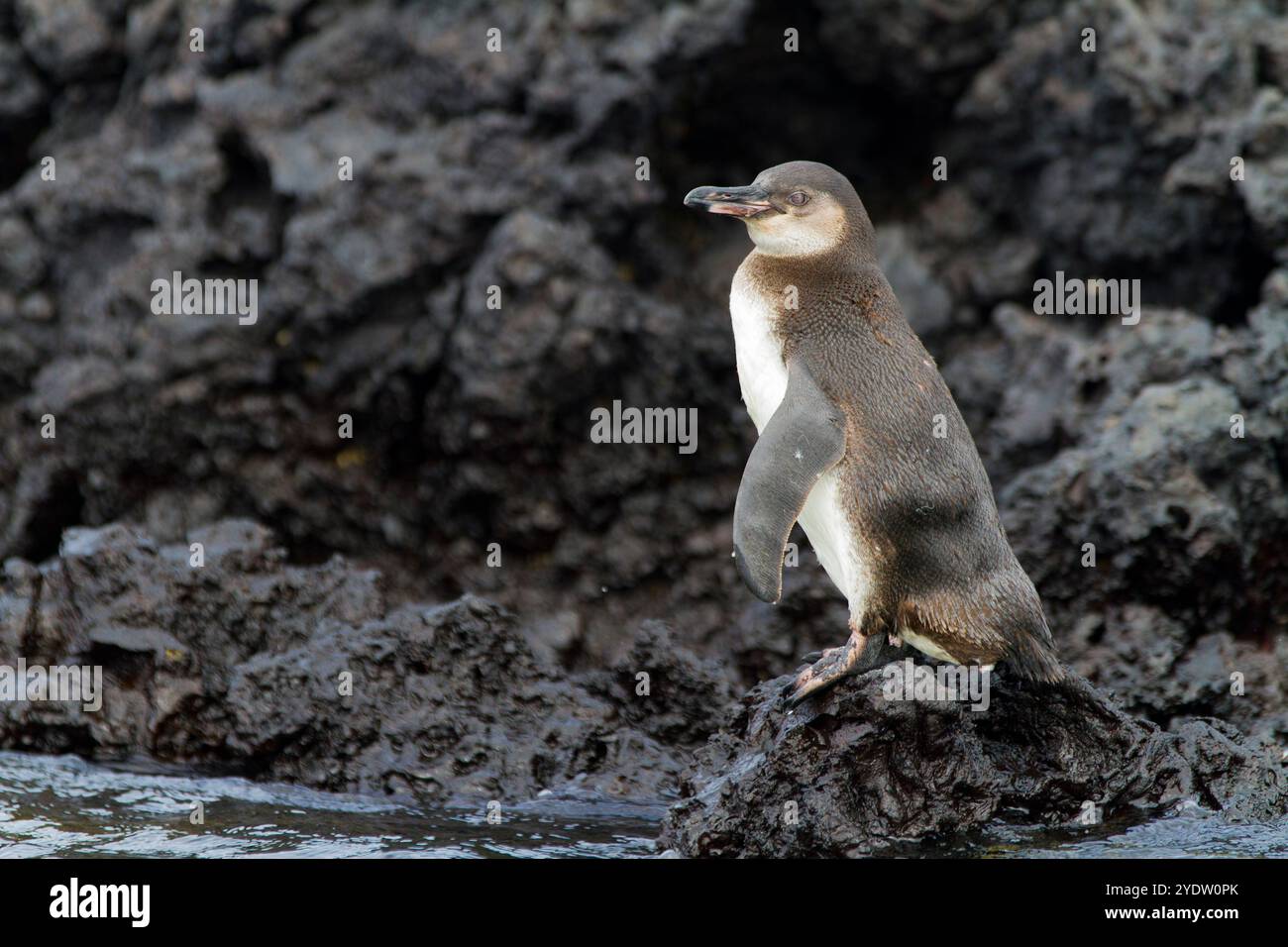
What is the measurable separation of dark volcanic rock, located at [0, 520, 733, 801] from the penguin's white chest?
3.72 ft

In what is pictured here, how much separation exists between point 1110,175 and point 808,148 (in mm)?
Result: 1858

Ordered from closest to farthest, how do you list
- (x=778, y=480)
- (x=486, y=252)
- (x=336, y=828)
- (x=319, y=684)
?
(x=778, y=480), (x=336, y=828), (x=319, y=684), (x=486, y=252)

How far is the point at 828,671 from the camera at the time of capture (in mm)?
4711

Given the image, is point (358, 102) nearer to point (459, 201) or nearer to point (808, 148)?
point (459, 201)

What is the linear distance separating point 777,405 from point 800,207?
26.5 inches

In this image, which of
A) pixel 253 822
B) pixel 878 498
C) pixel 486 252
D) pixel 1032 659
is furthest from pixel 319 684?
pixel 486 252

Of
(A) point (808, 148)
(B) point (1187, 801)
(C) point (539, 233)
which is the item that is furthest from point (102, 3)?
(B) point (1187, 801)

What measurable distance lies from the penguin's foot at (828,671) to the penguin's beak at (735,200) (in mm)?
1465

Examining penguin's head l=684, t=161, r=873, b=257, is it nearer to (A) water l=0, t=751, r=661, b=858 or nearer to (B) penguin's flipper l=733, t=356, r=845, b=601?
(B) penguin's flipper l=733, t=356, r=845, b=601

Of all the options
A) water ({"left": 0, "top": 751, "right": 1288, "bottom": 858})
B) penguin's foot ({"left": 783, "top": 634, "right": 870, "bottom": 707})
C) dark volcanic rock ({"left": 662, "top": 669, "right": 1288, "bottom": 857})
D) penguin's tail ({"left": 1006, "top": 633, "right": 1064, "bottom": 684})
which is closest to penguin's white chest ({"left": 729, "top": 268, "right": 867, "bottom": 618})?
penguin's foot ({"left": 783, "top": 634, "right": 870, "bottom": 707})

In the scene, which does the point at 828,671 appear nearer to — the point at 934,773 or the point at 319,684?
the point at 934,773

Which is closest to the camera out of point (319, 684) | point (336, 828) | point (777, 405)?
point (336, 828)

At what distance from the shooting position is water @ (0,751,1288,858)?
14.8ft

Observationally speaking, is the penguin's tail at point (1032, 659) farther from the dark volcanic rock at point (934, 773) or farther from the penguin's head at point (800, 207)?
the penguin's head at point (800, 207)
